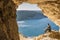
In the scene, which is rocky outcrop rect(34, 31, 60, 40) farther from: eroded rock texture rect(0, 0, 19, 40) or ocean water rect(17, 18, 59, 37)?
eroded rock texture rect(0, 0, 19, 40)

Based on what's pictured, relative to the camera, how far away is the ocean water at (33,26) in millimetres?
5475

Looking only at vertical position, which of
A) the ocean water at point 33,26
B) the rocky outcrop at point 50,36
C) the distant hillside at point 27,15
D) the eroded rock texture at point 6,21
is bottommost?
the rocky outcrop at point 50,36

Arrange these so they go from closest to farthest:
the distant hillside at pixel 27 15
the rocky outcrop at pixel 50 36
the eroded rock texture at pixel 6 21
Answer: the eroded rock texture at pixel 6 21 < the distant hillside at pixel 27 15 < the rocky outcrop at pixel 50 36

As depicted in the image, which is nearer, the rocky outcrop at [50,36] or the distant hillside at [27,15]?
the distant hillside at [27,15]

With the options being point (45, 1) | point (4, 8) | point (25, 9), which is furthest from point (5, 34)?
point (25, 9)

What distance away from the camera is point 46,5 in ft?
15.9

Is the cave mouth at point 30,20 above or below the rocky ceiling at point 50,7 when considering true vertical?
below

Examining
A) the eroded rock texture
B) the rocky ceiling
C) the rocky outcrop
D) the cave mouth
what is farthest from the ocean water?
the eroded rock texture

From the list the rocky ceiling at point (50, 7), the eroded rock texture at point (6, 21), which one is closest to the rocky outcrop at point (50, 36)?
the rocky ceiling at point (50, 7)

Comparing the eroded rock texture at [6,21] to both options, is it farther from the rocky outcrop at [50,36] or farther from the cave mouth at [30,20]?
the rocky outcrop at [50,36]

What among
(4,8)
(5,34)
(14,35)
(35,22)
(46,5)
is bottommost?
(35,22)

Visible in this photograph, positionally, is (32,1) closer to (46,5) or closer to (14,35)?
(46,5)

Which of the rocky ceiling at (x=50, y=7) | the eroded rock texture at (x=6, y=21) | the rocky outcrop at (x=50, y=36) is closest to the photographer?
the eroded rock texture at (x=6, y=21)

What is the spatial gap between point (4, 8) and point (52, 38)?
3.51 meters
